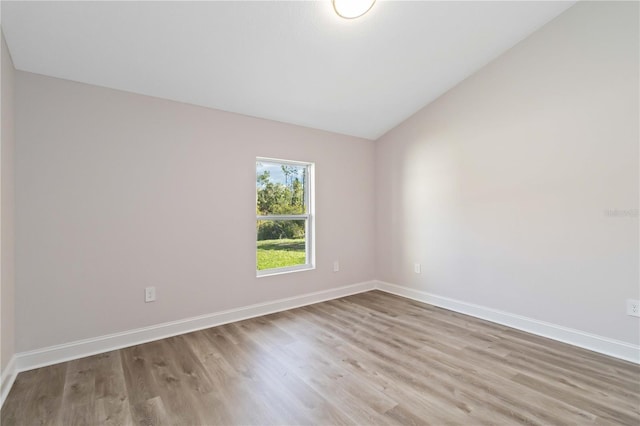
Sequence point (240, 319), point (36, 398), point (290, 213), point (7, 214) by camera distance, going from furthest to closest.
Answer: point (290, 213)
point (240, 319)
point (7, 214)
point (36, 398)

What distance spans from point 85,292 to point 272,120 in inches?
93.2

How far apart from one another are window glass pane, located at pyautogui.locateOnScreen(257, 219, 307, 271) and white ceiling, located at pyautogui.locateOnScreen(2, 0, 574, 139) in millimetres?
1242

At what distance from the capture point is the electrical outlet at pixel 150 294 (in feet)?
8.57

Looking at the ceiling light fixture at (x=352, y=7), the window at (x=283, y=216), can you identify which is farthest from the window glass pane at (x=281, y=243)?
the ceiling light fixture at (x=352, y=7)

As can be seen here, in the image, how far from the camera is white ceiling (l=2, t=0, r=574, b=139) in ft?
6.46

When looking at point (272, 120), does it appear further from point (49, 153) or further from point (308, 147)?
point (49, 153)

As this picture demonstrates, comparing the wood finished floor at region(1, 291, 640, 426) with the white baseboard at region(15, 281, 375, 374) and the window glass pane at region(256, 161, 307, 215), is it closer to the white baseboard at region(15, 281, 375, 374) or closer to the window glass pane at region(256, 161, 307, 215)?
the white baseboard at region(15, 281, 375, 374)

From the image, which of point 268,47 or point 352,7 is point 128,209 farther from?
point 352,7

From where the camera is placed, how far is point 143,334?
8.45 ft

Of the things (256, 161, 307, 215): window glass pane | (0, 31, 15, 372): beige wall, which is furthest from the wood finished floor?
(256, 161, 307, 215): window glass pane

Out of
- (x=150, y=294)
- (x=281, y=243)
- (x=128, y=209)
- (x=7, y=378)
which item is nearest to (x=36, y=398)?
(x=7, y=378)

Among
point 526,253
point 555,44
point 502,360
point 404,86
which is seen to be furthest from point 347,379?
point 555,44

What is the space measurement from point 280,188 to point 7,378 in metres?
2.65

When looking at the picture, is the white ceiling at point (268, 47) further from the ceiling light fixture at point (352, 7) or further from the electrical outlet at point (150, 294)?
the electrical outlet at point (150, 294)
